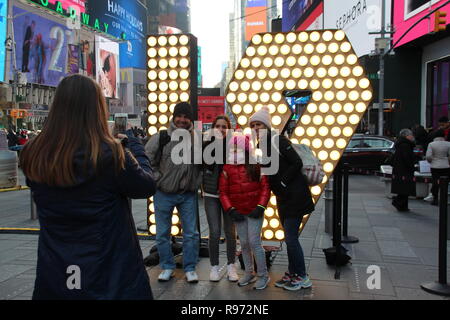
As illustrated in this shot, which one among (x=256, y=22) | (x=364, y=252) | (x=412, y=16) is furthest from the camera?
(x=256, y=22)

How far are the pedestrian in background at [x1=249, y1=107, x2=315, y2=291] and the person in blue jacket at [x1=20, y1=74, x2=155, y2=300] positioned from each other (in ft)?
7.51

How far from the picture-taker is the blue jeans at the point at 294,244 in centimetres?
431

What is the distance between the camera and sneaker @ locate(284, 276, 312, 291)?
14.4 ft

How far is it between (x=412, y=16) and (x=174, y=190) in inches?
861

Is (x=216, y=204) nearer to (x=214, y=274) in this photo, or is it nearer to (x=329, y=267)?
(x=214, y=274)

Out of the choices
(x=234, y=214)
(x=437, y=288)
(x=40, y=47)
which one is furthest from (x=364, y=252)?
(x=40, y=47)

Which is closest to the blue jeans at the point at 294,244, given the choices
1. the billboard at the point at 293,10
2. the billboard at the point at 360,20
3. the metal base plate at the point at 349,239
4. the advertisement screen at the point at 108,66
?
the metal base plate at the point at 349,239

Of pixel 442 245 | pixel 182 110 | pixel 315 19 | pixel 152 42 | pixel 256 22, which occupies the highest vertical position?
pixel 256 22

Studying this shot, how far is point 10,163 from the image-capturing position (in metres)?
13.0

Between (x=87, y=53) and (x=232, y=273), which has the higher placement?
(x=87, y=53)

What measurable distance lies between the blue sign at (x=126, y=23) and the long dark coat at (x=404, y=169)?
6696cm

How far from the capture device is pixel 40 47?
162ft

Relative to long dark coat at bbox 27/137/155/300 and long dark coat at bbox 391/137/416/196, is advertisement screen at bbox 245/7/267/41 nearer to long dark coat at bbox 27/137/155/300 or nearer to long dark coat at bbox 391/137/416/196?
long dark coat at bbox 391/137/416/196

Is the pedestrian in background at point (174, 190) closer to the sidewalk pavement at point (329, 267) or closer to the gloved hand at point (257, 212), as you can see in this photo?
the sidewalk pavement at point (329, 267)
